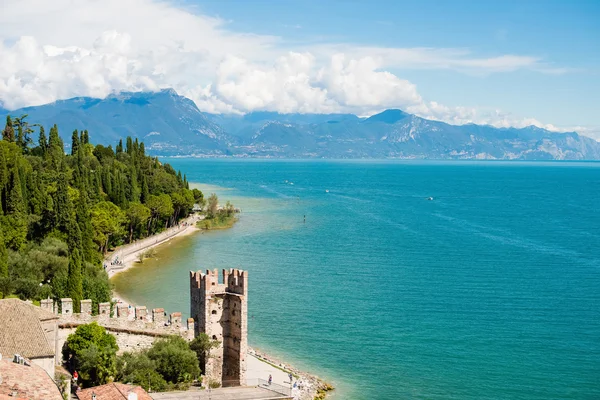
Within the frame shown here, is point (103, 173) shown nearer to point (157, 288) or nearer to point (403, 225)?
point (157, 288)

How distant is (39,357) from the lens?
26.4 metres

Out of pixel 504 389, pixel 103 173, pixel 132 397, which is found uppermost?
pixel 103 173

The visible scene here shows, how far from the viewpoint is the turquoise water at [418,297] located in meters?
41.0

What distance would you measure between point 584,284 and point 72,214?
47.6m

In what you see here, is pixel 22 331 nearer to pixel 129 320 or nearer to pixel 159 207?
pixel 129 320

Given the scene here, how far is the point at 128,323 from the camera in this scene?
33125 mm

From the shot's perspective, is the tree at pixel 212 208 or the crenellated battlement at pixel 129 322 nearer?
the crenellated battlement at pixel 129 322

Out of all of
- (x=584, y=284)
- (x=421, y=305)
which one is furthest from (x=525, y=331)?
(x=584, y=284)

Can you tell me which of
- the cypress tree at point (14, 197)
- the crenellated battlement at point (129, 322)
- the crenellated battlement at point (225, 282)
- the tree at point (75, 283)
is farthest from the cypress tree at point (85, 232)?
the crenellated battlement at point (225, 282)

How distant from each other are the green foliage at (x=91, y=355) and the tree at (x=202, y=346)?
3.96m

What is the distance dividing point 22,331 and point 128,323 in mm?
6516

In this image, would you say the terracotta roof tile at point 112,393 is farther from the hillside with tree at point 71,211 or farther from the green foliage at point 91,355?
the hillside with tree at point 71,211

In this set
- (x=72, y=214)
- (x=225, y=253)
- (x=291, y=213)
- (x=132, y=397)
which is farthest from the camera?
(x=291, y=213)

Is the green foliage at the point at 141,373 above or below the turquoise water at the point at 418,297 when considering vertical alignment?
above
